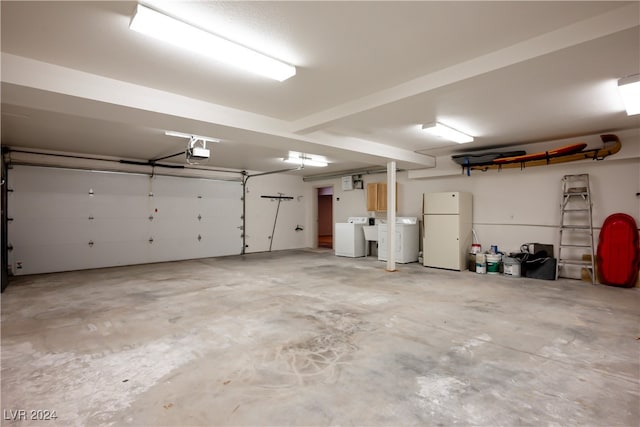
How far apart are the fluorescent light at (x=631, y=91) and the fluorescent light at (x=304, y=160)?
5218mm

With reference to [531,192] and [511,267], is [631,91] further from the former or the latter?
[511,267]

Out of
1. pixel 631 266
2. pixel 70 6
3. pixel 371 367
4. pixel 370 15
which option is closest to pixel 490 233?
pixel 631 266

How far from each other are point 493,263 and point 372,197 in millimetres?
3415

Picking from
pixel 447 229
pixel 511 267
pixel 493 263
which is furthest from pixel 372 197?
pixel 511 267

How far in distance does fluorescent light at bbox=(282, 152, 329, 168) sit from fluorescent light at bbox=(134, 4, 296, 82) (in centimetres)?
421

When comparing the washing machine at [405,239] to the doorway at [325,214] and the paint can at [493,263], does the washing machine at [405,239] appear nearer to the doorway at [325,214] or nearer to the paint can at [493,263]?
the paint can at [493,263]

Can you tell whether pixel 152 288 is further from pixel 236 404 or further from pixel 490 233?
pixel 490 233

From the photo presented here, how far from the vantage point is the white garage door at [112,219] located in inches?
240

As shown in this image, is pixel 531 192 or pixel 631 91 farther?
pixel 531 192

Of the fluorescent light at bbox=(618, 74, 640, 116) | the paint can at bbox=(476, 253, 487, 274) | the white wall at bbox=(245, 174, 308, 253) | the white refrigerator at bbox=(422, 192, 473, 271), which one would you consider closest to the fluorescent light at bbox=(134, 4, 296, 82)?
the fluorescent light at bbox=(618, 74, 640, 116)

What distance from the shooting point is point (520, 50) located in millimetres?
2482

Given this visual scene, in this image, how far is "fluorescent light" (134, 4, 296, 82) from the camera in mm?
2111

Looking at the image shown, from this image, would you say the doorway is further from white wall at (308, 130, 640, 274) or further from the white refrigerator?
the white refrigerator

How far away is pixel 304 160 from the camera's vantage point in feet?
25.3
